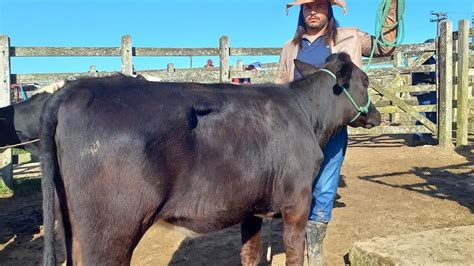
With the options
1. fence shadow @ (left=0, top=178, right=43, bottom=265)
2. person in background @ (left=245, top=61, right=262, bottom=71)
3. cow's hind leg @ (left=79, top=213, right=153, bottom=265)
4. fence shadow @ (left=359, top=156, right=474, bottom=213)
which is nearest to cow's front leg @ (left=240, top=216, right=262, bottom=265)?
cow's hind leg @ (left=79, top=213, right=153, bottom=265)

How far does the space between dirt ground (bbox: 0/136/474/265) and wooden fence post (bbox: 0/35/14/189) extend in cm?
31

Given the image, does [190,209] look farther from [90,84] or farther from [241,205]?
[90,84]

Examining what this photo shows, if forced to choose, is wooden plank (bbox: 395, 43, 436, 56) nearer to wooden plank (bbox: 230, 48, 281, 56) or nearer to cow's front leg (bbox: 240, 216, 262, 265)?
wooden plank (bbox: 230, 48, 281, 56)

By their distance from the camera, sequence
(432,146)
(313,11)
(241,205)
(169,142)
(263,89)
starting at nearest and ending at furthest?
(169,142) < (241,205) < (263,89) < (313,11) < (432,146)

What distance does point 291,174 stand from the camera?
318 centimetres

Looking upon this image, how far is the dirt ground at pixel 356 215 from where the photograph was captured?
4.88 meters

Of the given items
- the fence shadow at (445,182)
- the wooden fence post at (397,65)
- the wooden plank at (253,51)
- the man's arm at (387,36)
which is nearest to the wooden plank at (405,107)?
the wooden fence post at (397,65)

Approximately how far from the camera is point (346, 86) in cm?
380

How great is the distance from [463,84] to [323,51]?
6.95 meters

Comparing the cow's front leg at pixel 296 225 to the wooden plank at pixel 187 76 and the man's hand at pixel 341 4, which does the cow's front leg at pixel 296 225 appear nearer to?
the man's hand at pixel 341 4

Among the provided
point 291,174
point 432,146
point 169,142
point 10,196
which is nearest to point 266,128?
point 291,174

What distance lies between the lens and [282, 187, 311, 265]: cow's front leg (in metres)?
3.23

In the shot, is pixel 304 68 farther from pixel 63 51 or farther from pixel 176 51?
pixel 176 51

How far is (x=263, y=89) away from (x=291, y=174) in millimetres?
709
